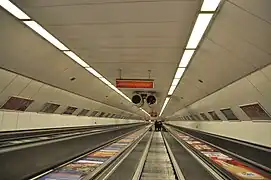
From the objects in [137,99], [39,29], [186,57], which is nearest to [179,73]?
[186,57]

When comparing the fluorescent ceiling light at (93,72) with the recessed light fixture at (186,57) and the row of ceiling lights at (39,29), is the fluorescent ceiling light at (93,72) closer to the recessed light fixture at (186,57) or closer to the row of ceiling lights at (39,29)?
the row of ceiling lights at (39,29)

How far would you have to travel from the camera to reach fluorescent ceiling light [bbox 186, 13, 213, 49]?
5480 mm

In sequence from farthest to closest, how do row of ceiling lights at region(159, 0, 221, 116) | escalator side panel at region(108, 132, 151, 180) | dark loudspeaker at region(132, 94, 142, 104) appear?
dark loudspeaker at region(132, 94, 142, 104) → escalator side panel at region(108, 132, 151, 180) → row of ceiling lights at region(159, 0, 221, 116)

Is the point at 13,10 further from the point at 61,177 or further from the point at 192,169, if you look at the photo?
the point at 192,169

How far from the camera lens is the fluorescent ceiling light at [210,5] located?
15.7 feet

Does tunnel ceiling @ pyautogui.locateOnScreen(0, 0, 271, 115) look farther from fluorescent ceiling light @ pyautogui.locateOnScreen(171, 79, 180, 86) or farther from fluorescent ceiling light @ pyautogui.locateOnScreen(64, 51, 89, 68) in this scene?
fluorescent ceiling light @ pyautogui.locateOnScreen(171, 79, 180, 86)

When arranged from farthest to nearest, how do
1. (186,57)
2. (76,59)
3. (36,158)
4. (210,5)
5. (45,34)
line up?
1. (76,59)
2. (186,57)
3. (36,158)
4. (45,34)
5. (210,5)

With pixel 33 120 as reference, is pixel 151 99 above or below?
above

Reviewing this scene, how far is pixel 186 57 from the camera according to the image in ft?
28.6

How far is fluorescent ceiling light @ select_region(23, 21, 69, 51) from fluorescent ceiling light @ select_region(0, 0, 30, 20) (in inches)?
11.4

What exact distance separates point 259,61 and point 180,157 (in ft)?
18.6

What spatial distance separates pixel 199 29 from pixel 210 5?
4.29 feet

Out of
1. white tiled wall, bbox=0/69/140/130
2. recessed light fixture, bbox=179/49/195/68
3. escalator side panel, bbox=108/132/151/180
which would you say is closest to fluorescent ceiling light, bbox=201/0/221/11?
recessed light fixture, bbox=179/49/195/68

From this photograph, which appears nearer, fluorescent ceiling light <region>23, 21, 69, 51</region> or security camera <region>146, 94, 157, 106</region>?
fluorescent ceiling light <region>23, 21, 69, 51</region>
